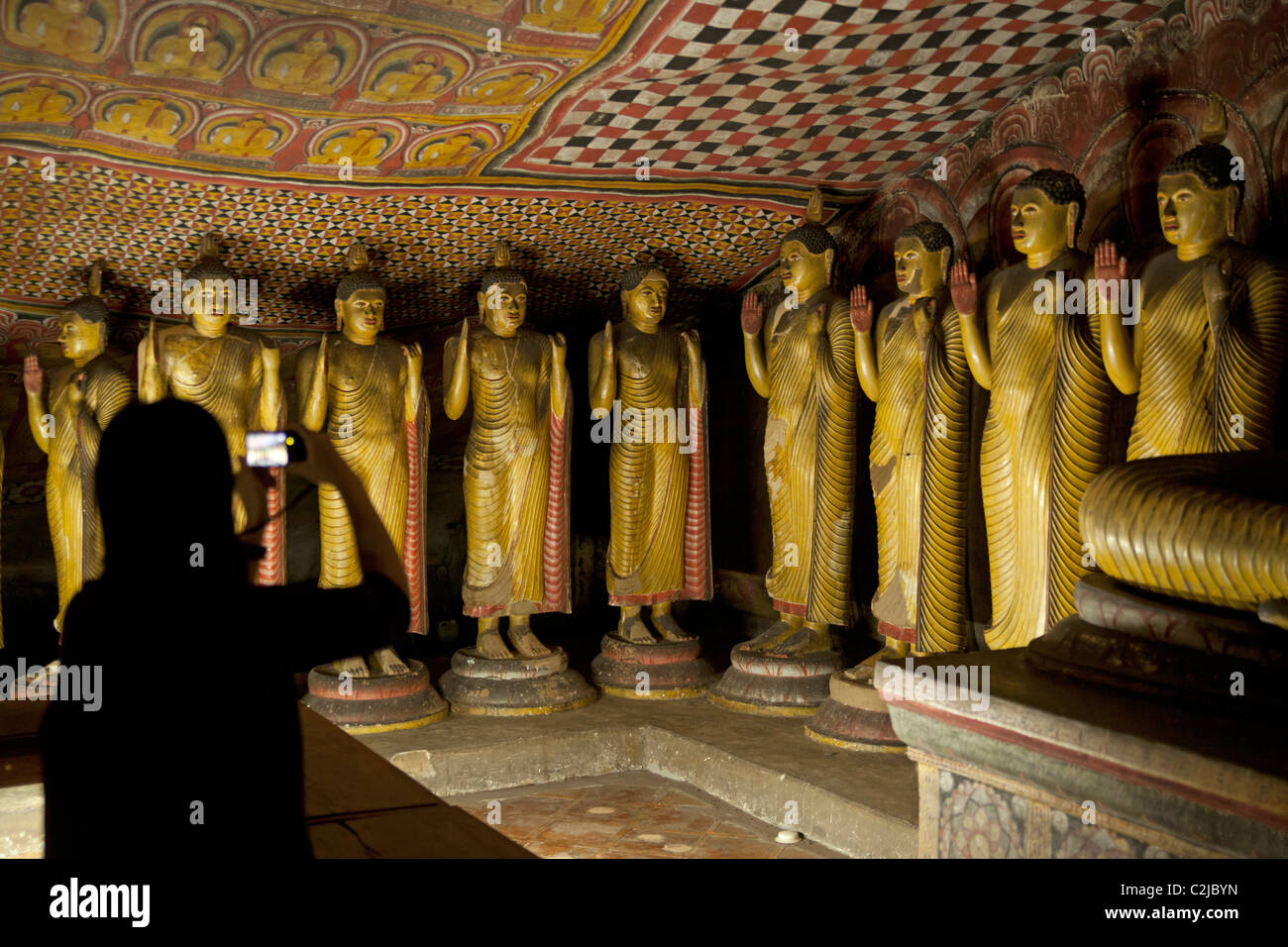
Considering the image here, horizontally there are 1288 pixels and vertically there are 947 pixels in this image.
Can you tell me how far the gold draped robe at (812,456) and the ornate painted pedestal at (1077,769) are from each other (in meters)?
2.81

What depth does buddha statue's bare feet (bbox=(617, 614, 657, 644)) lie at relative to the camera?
5.92 m

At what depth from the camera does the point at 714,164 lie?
18.6 ft

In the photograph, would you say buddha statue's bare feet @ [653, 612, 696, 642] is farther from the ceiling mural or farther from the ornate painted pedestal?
the ornate painted pedestal

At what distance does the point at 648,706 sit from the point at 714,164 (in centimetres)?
256

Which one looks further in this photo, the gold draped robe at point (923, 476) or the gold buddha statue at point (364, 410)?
the gold buddha statue at point (364, 410)

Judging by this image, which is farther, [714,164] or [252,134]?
[714,164]

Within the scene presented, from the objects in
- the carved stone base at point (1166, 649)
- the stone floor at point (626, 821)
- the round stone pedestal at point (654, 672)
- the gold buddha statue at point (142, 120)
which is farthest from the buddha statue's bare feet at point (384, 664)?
the carved stone base at point (1166, 649)

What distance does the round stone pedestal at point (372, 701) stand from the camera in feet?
17.1

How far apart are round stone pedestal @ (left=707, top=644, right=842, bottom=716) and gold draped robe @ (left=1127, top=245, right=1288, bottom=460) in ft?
6.06

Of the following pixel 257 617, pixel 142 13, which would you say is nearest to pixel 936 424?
pixel 142 13

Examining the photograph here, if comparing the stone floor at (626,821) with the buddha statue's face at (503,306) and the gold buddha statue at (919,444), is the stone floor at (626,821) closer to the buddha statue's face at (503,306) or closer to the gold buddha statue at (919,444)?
the gold buddha statue at (919,444)

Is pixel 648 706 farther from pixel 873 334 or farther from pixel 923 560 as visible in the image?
pixel 873 334

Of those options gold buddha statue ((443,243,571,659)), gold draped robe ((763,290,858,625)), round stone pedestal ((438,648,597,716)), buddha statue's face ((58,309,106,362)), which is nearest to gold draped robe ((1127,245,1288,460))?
gold draped robe ((763,290,858,625))

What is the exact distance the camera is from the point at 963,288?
4.59m
